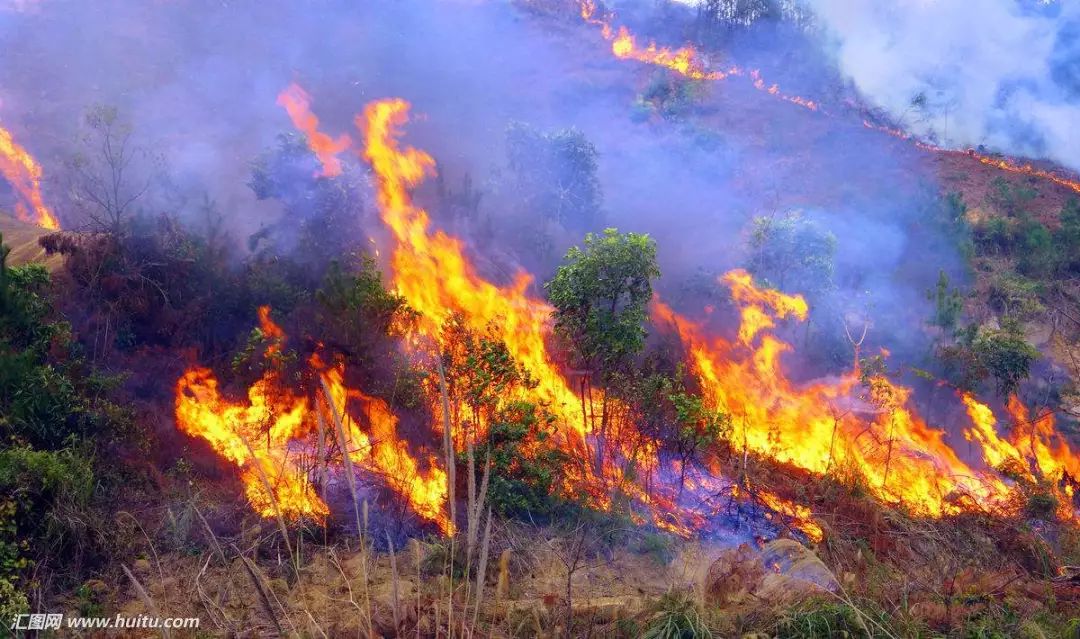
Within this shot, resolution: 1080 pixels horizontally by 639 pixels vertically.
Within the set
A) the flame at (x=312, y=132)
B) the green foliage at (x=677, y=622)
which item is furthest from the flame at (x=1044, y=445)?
the flame at (x=312, y=132)

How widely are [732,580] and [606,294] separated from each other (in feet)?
22.4

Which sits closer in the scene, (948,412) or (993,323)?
(948,412)

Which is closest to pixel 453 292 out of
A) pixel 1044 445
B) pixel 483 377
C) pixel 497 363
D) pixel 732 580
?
pixel 497 363

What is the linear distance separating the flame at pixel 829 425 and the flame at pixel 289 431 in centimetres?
686

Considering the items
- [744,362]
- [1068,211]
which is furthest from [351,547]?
[1068,211]

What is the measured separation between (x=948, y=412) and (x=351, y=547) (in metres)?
14.2

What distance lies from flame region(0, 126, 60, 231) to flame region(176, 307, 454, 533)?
11.0 metres

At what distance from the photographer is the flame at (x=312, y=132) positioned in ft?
59.3

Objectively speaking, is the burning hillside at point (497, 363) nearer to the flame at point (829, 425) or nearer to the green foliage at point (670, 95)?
the flame at point (829, 425)

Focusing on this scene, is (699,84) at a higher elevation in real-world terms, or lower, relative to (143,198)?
higher

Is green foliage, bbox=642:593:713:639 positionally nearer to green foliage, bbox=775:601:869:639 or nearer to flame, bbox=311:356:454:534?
green foliage, bbox=775:601:869:639

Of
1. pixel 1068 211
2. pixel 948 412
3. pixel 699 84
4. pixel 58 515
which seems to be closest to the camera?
pixel 58 515

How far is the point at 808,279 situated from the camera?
17469mm

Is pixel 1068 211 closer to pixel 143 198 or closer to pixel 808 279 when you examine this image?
pixel 808 279
